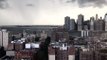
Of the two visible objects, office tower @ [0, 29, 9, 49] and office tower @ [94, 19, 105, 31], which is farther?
office tower @ [94, 19, 105, 31]

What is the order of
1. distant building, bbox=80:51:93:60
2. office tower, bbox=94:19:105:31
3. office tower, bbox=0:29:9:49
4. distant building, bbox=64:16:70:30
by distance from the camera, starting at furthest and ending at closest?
distant building, bbox=64:16:70:30
office tower, bbox=94:19:105:31
office tower, bbox=0:29:9:49
distant building, bbox=80:51:93:60

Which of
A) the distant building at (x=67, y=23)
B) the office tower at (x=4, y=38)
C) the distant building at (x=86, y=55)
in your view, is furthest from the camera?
the distant building at (x=67, y=23)

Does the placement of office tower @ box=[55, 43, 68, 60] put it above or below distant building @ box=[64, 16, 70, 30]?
below

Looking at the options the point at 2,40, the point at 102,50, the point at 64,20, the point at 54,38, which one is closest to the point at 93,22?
the point at 64,20

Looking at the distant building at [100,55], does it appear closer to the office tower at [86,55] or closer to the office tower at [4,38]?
the office tower at [86,55]

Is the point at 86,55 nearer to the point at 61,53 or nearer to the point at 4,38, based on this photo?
the point at 61,53

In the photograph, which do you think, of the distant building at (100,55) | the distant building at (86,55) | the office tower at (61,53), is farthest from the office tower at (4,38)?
the distant building at (100,55)

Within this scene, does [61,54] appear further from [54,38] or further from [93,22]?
[93,22]

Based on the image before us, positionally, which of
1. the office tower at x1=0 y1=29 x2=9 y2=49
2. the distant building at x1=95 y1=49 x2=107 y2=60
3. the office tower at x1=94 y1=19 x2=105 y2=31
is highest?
the office tower at x1=94 y1=19 x2=105 y2=31

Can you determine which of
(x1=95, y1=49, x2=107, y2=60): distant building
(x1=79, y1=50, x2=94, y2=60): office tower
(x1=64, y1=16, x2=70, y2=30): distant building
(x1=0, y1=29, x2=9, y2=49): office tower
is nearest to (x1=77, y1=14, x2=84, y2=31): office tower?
(x1=64, y1=16, x2=70, y2=30): distant building

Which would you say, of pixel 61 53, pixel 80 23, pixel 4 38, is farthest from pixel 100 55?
pixel 80 23

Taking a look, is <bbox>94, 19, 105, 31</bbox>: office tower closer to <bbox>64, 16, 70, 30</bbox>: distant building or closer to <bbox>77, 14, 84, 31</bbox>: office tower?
<bbox>77, 14, 84, 31</bbox>: office tower
